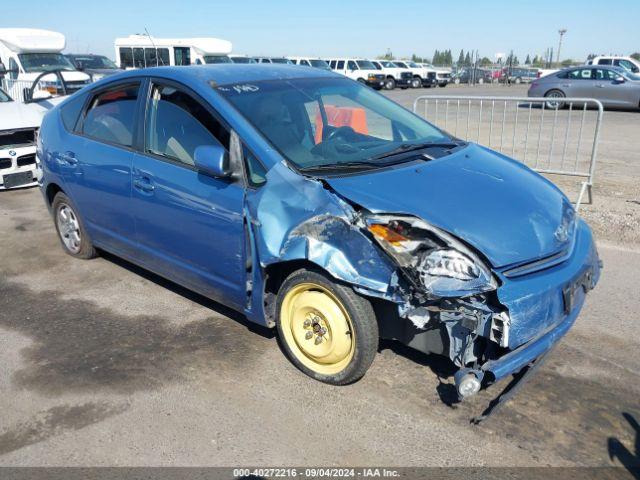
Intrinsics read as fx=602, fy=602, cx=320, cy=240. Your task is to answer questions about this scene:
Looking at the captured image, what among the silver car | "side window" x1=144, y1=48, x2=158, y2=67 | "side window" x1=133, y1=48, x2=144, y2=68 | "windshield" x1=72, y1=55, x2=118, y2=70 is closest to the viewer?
the silver car

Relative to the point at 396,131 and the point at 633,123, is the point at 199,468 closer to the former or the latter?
the point at 396,131

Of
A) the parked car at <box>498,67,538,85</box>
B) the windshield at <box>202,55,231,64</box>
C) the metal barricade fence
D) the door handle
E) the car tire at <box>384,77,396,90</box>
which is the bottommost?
the parked car at <box>498,67,538,85</box>

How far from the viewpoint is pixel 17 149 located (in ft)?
26.8

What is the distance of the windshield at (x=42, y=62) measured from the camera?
16.6 metres

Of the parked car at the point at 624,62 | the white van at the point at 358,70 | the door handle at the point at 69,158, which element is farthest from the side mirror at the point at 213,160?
the white van at the point at 358,70

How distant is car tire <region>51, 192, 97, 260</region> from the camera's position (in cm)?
553

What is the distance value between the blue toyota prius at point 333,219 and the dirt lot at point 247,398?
0.86 feet

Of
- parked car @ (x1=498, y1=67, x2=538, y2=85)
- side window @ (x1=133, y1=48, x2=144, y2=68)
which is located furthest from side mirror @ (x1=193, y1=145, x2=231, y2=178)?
parked car @ (x1=498, y1=67, x2=538, y2=85)

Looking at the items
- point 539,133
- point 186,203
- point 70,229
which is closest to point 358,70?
point 539,133

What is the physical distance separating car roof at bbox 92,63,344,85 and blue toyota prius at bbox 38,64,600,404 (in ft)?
0.06

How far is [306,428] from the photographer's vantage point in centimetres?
322

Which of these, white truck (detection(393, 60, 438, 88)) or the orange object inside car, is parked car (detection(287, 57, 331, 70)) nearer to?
white truck (detection(393, 60, 438, 88))

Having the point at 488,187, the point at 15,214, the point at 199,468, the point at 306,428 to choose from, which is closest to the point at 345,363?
Answer: the point at 306,428

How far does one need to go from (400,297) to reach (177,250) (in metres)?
1.84
